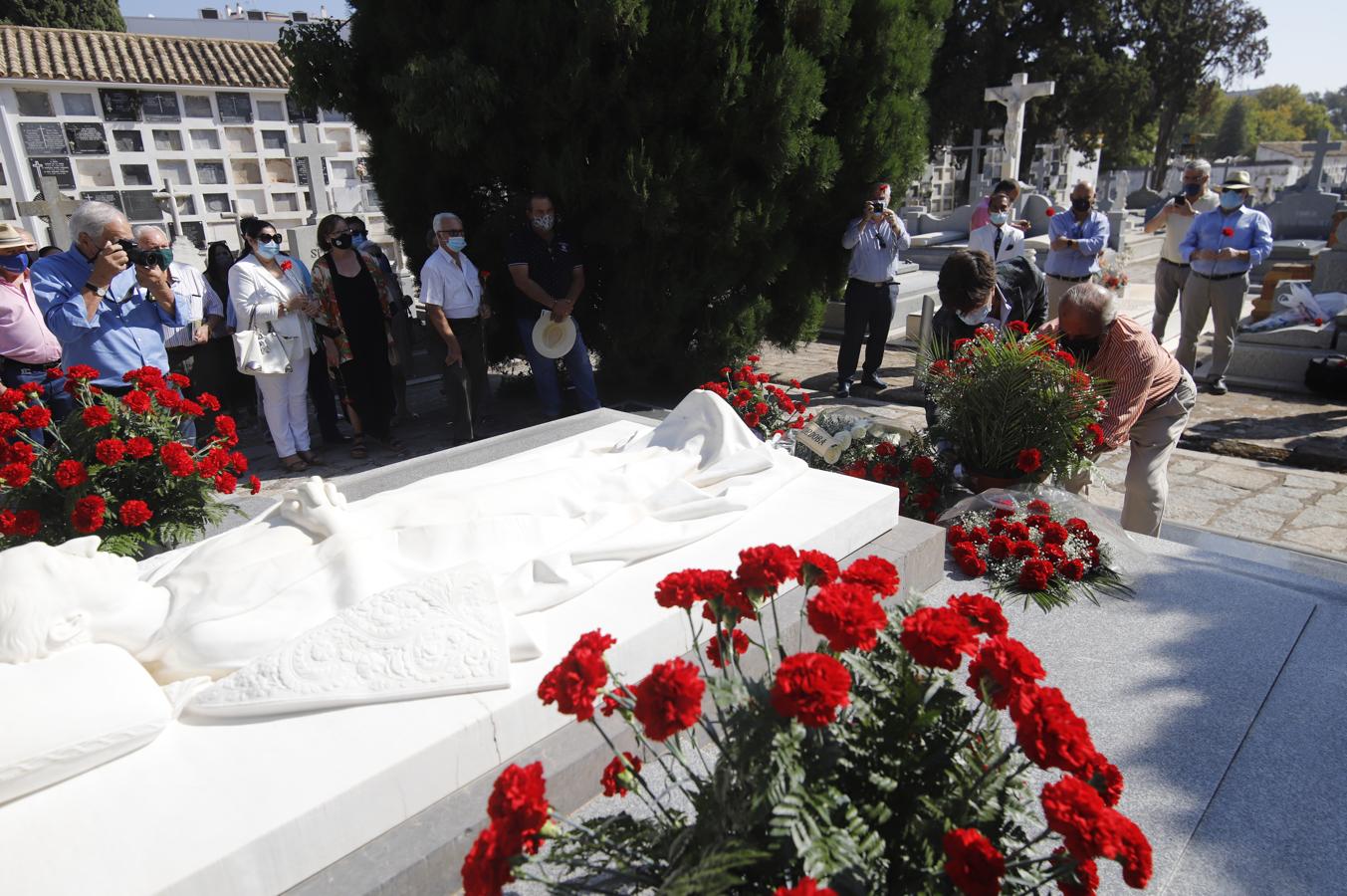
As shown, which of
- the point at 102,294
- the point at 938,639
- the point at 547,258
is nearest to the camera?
the point at 938,639

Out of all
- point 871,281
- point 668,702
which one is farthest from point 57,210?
point 668,702

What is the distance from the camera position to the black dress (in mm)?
5434

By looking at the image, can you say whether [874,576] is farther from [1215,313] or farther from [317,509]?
[1215,313]

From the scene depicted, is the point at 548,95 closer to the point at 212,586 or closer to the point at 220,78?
the point at 212,586

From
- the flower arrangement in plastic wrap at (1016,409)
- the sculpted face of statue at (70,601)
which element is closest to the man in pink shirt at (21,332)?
the sculpted face of statue at (70,601)

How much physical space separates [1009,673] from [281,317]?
4.95 meters

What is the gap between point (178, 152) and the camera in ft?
46.9

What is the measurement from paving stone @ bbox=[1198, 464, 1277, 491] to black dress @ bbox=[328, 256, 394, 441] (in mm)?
5347

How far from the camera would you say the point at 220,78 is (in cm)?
1483

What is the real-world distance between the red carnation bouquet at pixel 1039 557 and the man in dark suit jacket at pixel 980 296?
1.01 metres

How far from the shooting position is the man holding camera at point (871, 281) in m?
6.51

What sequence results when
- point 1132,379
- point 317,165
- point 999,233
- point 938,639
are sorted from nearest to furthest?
point 938,639 → point 1132,379 → point 999,233 → point 317,165

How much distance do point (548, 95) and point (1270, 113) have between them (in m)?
103

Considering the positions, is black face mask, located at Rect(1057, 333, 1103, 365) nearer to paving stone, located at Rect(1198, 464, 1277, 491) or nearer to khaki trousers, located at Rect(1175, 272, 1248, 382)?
paving stone, located at Rect(1198, 464, 1277, 491)
